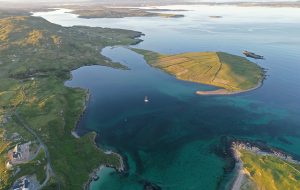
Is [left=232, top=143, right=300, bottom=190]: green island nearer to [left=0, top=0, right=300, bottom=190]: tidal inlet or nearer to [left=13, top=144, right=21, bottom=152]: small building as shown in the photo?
[left=0, top=0, right=300, bottom=190]: tidal inlet

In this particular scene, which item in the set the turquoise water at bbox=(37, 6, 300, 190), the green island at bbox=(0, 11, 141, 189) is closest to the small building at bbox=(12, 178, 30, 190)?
the green island at bbox=(0, 11, 141, 189)

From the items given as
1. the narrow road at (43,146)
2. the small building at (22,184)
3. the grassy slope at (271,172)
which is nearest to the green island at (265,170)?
the grassy slope at (271,172)

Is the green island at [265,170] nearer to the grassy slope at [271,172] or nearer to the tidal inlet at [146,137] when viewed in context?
the grassy slope at [271,172]

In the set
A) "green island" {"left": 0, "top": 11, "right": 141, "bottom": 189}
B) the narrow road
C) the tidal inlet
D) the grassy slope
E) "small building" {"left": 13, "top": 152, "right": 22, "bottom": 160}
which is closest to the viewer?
the grassy slope

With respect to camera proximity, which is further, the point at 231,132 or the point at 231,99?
the point at 231,99

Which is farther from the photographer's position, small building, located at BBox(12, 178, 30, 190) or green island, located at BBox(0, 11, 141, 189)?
green island, located at BBox(0, 11, 141, 189)

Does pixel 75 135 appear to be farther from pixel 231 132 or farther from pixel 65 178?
pixel 231 132

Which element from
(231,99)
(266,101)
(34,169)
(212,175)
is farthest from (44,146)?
(266,101)

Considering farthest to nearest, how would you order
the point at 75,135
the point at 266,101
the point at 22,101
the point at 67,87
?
the point at 67,87
the point at 266,101
the point at 22,101
the point at 75,135
